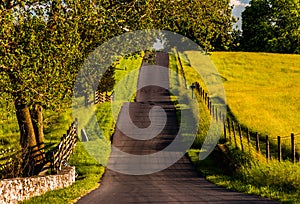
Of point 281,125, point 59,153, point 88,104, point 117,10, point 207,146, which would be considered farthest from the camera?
point 88,104

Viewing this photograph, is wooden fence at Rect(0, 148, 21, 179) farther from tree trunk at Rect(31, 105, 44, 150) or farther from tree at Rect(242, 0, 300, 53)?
tree at Rect(242, 0, 300, 53)

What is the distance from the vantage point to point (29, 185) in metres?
16.8

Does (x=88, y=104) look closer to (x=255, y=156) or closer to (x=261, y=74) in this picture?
(x=255, y=156)

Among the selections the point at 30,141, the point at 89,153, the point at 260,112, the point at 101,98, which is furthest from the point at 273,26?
the point at 30,141

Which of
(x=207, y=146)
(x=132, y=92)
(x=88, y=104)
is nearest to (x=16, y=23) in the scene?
(x=207, y=146)

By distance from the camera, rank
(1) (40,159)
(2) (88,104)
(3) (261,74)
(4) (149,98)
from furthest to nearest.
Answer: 1. (3) (261,74)
2. (4) (149,98)
3. (2) (88,104)
4. (1) (40,159)

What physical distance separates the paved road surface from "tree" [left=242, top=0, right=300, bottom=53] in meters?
53.7

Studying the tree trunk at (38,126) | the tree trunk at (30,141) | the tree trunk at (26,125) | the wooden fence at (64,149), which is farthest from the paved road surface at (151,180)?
the tree trunk at (26,125)

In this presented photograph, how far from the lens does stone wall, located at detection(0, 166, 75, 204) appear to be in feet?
48.7

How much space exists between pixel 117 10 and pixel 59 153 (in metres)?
6.94

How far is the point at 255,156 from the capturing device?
910 inches

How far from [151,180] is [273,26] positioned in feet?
265

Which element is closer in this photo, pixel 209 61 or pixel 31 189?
pixel 31 189

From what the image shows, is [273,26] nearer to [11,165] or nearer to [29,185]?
[11,165]
